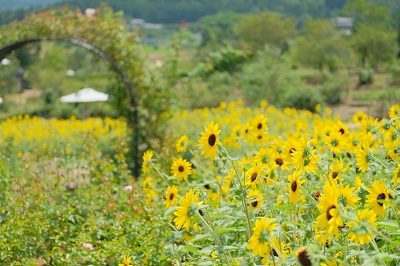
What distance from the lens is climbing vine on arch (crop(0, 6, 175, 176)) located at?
23.1ft

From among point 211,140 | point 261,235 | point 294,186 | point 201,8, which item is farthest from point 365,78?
point 201,8

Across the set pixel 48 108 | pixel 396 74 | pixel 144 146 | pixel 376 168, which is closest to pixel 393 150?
pixel 376 168

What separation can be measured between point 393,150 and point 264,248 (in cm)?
136

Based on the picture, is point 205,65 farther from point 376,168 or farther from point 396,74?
point 396,74

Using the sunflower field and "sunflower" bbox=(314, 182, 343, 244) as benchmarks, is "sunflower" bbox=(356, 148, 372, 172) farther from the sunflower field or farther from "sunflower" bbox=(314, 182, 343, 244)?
"sunflower" bbox=(314, 182, 343, 244)

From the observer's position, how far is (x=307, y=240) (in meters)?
2.22

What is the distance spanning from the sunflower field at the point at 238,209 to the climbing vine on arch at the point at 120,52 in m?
2.21

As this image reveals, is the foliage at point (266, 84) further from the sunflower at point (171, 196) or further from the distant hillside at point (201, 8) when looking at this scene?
the distant hillside at point (201, 8)

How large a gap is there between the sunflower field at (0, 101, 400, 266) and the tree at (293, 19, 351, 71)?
33.0 metres

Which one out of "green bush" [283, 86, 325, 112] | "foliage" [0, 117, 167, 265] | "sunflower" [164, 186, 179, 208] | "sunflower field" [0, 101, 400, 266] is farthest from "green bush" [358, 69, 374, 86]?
"sunflower" [164, 186, 179, 208]

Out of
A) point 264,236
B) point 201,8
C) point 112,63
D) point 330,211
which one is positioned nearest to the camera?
point 330,211

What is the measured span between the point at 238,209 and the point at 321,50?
122 ft

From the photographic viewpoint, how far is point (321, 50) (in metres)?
38.6

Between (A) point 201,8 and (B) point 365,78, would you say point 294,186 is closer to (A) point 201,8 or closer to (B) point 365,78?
(B) point 365,78
